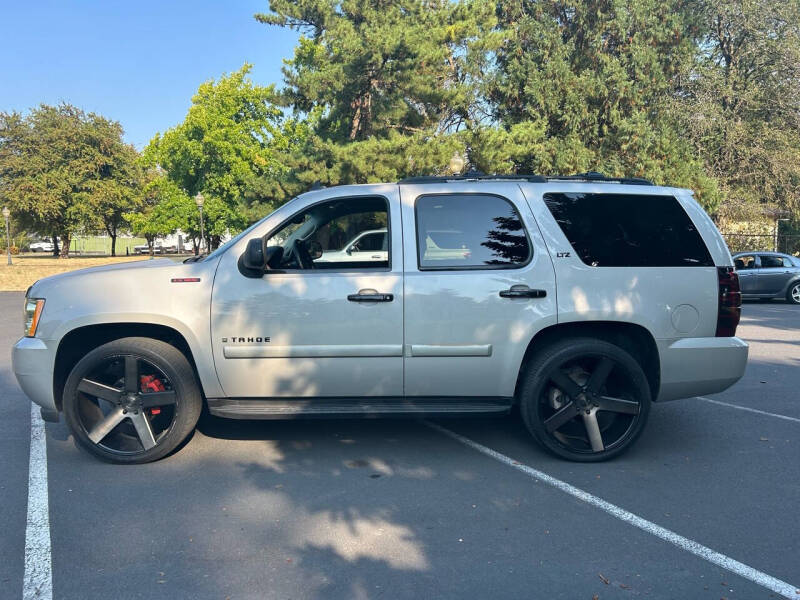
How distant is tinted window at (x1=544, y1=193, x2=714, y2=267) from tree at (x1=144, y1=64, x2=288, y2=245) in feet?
138

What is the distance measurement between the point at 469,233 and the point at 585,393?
142 centimetres

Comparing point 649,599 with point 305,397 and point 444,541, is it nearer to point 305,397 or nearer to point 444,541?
point 444,541

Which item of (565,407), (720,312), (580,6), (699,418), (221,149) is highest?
(580,6)

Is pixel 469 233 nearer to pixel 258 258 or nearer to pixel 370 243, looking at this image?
pixel 370 243

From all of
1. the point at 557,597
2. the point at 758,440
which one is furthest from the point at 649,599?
the point at 758,440

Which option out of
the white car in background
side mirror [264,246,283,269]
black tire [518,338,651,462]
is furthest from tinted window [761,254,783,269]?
the white car in background

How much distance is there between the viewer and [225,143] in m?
44.7

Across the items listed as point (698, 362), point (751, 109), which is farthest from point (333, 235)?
point (751, 109)

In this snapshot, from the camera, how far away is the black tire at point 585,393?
446 cm

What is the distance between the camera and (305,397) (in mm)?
4473

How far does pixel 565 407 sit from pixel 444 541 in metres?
1.59

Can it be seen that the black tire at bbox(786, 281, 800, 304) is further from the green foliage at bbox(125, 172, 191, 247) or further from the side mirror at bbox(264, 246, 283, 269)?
the green foliage at bbox(125, 172, 191, 247)

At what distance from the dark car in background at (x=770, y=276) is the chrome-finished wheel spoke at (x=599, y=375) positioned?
47.7ft

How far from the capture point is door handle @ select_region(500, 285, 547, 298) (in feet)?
14.4
